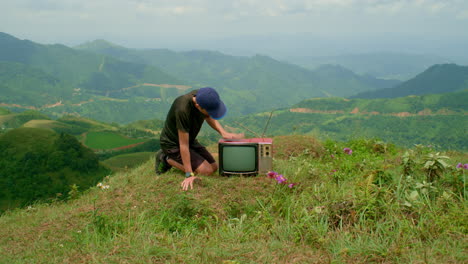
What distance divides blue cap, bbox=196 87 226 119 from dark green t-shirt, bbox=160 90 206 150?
1.13 ft

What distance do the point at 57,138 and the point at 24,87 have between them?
180093mm

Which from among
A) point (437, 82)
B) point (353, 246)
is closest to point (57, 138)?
point (353, 246)

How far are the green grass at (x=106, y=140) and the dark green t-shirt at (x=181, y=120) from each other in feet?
197

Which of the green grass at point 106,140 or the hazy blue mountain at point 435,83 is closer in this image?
the green grass at point 106,140

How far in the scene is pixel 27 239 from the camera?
3838mm

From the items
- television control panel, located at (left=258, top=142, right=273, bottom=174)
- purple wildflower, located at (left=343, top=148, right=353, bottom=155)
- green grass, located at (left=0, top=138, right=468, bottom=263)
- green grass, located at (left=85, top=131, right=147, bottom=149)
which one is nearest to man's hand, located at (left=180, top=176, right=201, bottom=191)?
green grass, located at (left=0, top=138, right=468, bottom=263)

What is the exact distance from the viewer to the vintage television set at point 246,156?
5211 millimetres

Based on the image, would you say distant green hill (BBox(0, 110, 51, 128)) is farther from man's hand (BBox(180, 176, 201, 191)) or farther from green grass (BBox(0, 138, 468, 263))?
man's hand (BBox(180, 176, 201, 191))

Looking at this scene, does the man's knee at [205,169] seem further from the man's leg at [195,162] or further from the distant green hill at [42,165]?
the distant green hill at [42,165]

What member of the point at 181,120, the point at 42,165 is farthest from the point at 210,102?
the point at 42,165

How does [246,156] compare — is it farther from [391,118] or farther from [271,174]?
[391,118]

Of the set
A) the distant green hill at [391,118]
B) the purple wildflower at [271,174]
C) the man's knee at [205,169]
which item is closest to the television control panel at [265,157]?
the purple wildflower at [271,174]

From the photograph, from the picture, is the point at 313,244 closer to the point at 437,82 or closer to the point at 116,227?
the point at 116,227

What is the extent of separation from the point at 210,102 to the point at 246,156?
1.20 m
